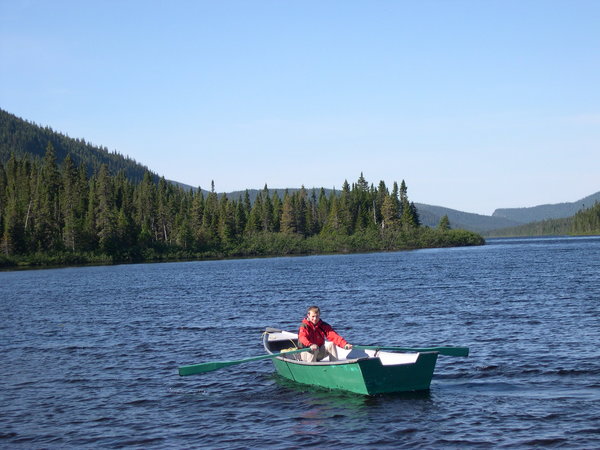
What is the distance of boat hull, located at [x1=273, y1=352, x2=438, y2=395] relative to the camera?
18.7m

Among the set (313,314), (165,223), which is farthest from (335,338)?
(165,223)

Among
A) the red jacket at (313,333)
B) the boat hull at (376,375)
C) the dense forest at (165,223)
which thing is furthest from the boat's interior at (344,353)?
the dense forest at (165,223)

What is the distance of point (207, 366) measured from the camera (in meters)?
20.7

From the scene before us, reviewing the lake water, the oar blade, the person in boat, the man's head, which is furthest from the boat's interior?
the oar blade

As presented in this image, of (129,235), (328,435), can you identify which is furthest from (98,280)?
(328,435)

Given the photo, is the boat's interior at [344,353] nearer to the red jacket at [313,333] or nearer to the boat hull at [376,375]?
the boat hull at [376,375]

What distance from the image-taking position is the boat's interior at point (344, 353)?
1958 cm

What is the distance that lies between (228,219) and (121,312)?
119894 mm

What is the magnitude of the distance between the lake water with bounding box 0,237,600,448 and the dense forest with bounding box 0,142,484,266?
278 feet

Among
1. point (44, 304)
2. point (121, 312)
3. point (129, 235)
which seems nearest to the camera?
point (121, 312)

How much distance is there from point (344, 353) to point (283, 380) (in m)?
2.44

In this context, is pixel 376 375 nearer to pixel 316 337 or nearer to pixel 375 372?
pixel 375 372

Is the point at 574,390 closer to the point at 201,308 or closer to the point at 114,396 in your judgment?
the point at 114,396

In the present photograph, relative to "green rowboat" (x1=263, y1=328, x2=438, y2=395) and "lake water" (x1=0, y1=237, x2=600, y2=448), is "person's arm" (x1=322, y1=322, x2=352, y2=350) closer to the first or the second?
"green rowboat" (x1=263, y1=328, x2=438, y2=395)
